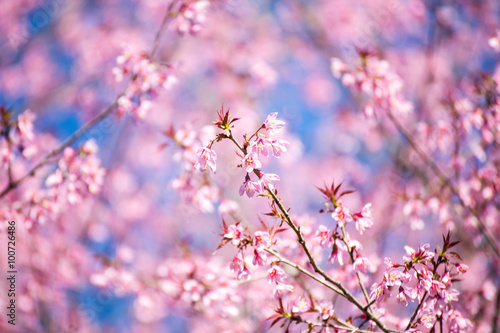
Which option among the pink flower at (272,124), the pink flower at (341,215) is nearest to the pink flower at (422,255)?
the pink flower at (341,215)

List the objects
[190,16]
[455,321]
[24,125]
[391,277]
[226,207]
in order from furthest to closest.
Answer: [226,207] < [190,16] < [24,125] < [455,321] < [391,277]

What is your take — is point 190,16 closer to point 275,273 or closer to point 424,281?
point 275,273

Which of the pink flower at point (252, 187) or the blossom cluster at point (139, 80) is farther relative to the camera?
the blossom cluster at point (139, 80)

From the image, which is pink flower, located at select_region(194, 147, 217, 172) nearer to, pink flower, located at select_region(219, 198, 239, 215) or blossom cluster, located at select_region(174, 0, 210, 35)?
pink flower, located at select_region(219, 198, 239, 215)

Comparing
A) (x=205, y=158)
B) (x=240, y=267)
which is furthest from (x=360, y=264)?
(x=205, y=158)

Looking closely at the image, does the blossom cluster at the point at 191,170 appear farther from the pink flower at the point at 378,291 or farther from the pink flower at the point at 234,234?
the pink flower at the point at 378,291

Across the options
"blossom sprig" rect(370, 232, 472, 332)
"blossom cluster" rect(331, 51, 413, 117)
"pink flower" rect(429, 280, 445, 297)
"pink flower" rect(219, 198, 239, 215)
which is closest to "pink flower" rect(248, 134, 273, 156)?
"blossom sprig" rect(370, 232, 472, 332)
